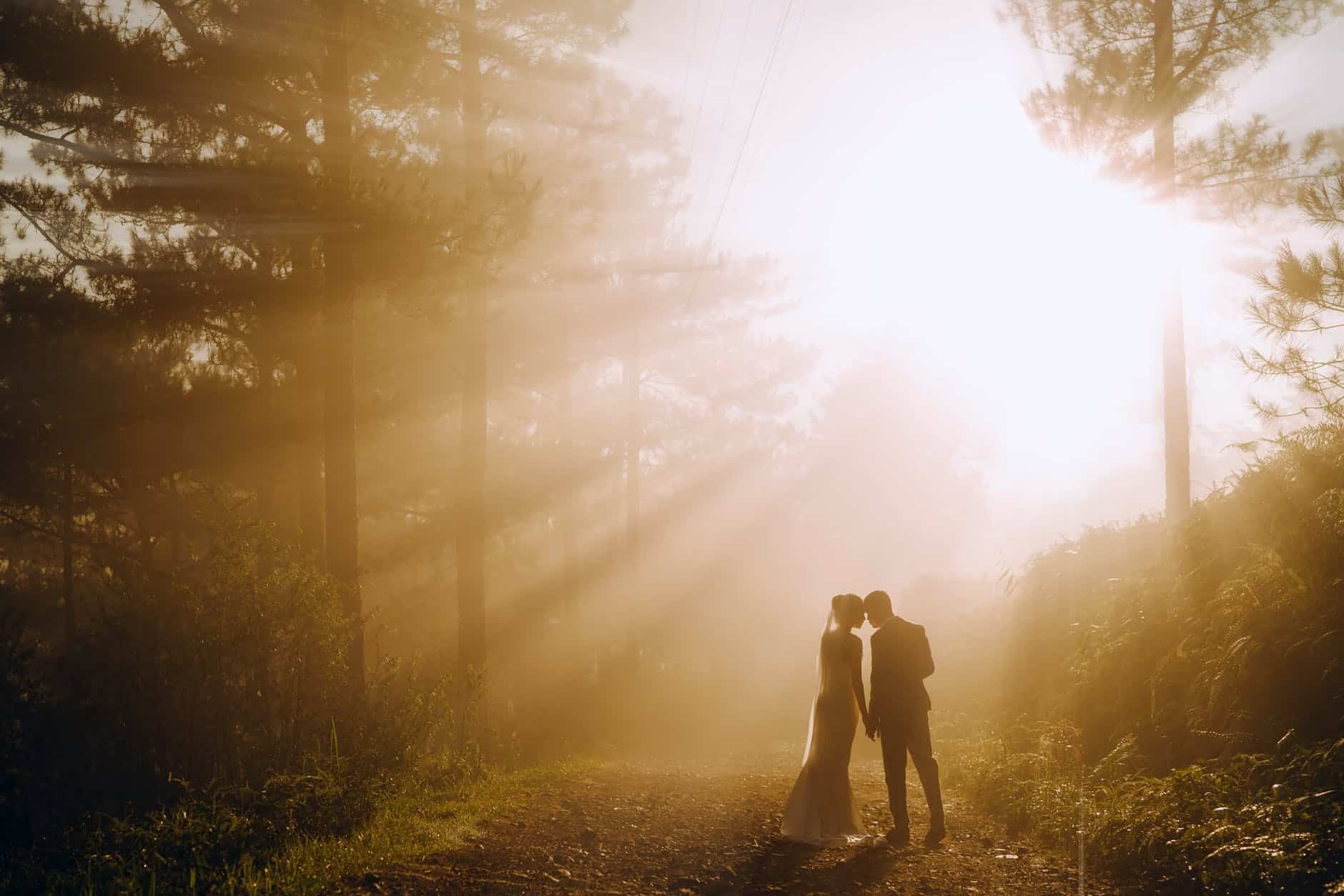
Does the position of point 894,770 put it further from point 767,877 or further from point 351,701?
point 351,701

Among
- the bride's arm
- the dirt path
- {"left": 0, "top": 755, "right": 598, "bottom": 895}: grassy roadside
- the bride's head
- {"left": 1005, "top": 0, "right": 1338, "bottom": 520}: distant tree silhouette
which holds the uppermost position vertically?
{"left": 1005, "top": 0, "right": 1338, "bottom": 520}: distant tree silhouette

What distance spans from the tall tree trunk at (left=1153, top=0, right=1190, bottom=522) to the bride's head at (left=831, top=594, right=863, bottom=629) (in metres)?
7.88

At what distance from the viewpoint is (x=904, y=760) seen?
9633 millimetres

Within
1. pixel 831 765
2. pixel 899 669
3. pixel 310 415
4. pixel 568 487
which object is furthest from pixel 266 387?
pixel 899 669

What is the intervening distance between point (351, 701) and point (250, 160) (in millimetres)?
7648

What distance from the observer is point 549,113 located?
24344mm

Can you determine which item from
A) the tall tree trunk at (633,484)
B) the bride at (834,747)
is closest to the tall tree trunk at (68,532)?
the tall tree trunk at (633,484)

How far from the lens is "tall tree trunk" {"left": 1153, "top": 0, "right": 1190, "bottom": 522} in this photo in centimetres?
1589

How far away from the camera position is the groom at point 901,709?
934 centimetres

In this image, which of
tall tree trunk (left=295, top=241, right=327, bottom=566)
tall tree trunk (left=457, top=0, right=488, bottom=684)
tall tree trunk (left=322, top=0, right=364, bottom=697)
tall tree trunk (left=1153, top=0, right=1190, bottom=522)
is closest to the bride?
tall tree trunk (left=295, top=241, right=327, bottom=566)

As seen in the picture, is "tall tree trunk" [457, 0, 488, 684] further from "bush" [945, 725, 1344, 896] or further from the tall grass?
"bush" [945, 725, 1344, 896]

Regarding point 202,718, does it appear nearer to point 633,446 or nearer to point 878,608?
point 878,608

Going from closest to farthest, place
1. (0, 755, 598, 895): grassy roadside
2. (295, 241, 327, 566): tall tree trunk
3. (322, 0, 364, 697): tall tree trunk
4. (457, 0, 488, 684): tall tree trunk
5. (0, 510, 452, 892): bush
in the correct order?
(0, 755, 598, 895): grassy roadside → (0, 510, 452, 892): bush → (322, 0, 364, 697): tall tree trunk → (295, 241, 327, 566): tall tree trunk → (457, 0, 488, 684): tall tree trunk

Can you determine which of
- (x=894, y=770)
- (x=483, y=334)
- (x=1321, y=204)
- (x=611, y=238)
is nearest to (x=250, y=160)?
(x=483, y=334)
